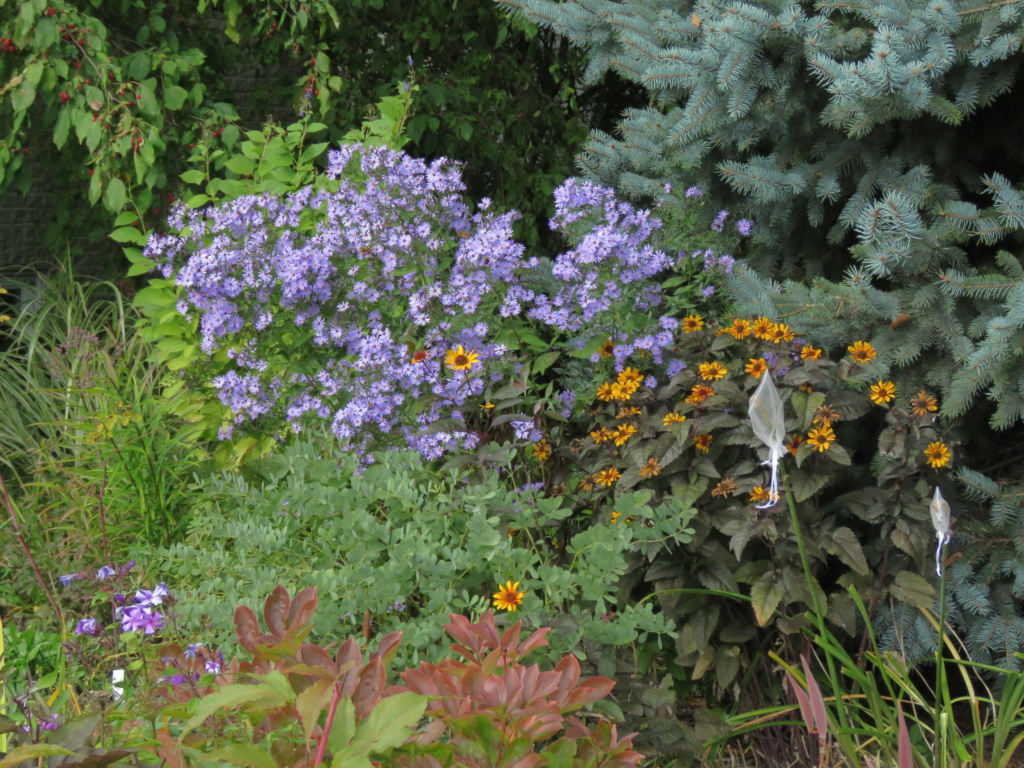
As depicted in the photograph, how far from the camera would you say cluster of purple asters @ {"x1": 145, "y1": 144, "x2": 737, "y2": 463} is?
2891 millimetres

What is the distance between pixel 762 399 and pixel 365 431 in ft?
5.78

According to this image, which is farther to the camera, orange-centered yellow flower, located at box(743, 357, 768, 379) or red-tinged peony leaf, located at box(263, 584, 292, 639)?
orange-centered yellow flower, located at box(743, 357, 768, 379)

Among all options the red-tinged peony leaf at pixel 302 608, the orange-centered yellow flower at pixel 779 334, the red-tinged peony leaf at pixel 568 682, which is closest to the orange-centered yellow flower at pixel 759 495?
the orange-centered yellow flower at pixel 779 334

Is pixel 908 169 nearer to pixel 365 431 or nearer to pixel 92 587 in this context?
pixel 365 431

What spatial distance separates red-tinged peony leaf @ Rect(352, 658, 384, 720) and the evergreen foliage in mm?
1787

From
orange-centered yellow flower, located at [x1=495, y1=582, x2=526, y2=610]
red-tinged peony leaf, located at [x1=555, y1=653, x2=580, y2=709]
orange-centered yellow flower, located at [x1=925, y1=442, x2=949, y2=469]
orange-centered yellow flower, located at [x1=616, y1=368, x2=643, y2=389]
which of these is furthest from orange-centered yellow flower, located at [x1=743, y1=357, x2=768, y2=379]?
red-tinged peony leaf, located at [x1=555, y1=653, x2=580, y2=709]

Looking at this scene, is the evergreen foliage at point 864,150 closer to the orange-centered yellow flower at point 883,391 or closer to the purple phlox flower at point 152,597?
the orange-centered yellow flower at point 883,391

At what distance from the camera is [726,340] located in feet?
8.63

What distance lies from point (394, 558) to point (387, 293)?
4.75 feet

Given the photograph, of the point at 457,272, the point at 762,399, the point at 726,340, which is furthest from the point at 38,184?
the point at 762,399

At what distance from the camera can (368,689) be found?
1234mm

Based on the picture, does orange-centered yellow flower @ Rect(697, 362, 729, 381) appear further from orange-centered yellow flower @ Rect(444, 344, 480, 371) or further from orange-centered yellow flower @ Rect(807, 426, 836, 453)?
orange-centered yellow flower @ Rect(444, 344, 480, 371)

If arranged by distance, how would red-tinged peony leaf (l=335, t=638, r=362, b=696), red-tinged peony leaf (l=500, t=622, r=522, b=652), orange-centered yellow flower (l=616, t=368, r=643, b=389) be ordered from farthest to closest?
orange-centered yellow flower (l=616, t=368, r=643, b=389) < red-tinged peony leaf (l=500, t=622, r=522, b=652) < red-tinged peony leaf (l=335, t=638, r=362, b=696)

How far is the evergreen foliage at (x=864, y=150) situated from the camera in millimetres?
2486
